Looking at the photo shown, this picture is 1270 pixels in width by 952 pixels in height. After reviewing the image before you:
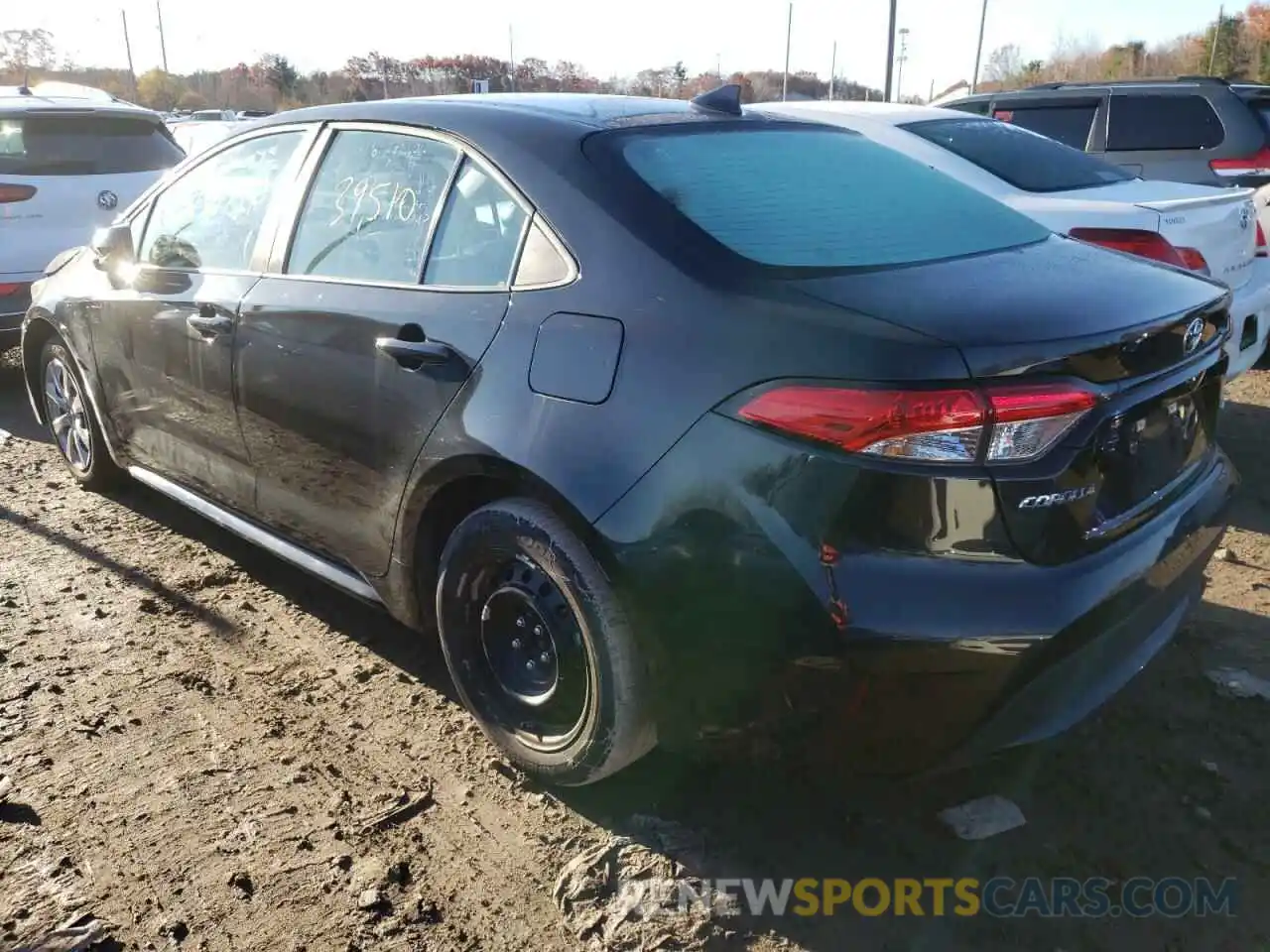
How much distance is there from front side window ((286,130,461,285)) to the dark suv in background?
6848 millimetres

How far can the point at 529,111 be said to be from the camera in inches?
113

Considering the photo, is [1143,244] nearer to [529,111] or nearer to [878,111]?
[878,111]

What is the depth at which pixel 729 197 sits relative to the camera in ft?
8.61

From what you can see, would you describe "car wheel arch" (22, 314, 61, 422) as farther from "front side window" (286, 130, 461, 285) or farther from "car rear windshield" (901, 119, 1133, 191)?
"car rear windshield" (901, 119, 1133, 191)

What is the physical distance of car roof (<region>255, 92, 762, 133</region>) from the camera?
111 inches

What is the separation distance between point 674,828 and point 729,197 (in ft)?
5.07

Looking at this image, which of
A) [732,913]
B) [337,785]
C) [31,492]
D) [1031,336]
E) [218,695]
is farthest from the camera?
[31,492]

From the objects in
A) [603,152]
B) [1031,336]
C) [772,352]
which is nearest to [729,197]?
[603,152]

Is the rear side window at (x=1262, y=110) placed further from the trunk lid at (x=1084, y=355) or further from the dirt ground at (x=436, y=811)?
the trunk lid at (x=1084, y=355)

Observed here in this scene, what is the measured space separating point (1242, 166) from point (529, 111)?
25.0 ft

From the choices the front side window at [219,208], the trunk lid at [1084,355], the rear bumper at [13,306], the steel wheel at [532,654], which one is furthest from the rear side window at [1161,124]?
the rear bumper at [13,306]

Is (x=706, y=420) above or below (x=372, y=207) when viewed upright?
below

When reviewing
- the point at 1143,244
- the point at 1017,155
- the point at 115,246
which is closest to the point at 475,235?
the point at 115,246

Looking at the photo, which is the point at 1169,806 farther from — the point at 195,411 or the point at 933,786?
the point at 195,411
